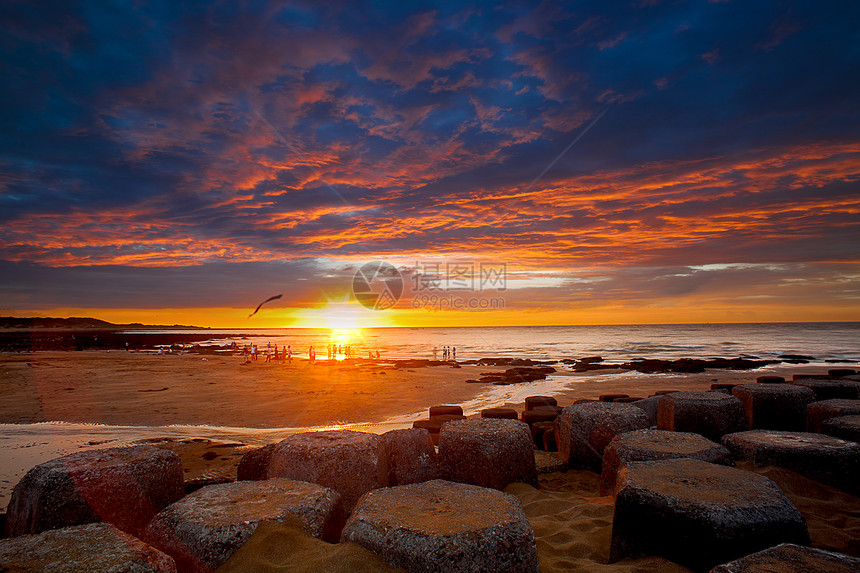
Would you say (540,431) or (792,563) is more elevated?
(792,563)

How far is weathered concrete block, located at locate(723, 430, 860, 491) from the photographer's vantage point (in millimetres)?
3693

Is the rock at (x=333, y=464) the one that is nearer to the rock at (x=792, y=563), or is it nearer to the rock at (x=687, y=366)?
the rock at (x=792, y=563)

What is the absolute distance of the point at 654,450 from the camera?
3.85 m

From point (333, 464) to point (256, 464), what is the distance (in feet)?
2.85

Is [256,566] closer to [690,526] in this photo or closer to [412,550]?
[412,550]

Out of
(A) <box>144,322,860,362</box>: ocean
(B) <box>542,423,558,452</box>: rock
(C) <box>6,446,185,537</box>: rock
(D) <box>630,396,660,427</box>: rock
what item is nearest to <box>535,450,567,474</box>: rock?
(B) <box>542,423,558,452</box>: rock

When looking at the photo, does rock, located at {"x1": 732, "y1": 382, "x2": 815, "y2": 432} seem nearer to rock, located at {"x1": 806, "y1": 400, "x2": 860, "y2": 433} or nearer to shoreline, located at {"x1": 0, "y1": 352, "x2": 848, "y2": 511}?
rock, located at {"x1": 806, "y1": 400, "x2": 860, "y2": 433}

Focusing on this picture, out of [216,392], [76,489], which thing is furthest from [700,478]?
[216,392]

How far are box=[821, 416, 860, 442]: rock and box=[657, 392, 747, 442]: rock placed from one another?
0.75 metres

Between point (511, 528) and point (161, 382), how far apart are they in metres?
17.4

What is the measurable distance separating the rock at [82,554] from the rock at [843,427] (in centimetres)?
547

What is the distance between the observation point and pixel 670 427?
17.0 feet

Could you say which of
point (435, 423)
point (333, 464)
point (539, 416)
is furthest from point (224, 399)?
point (333, 464)

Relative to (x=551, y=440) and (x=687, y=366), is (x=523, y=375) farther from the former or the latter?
(x=551, y=440)
